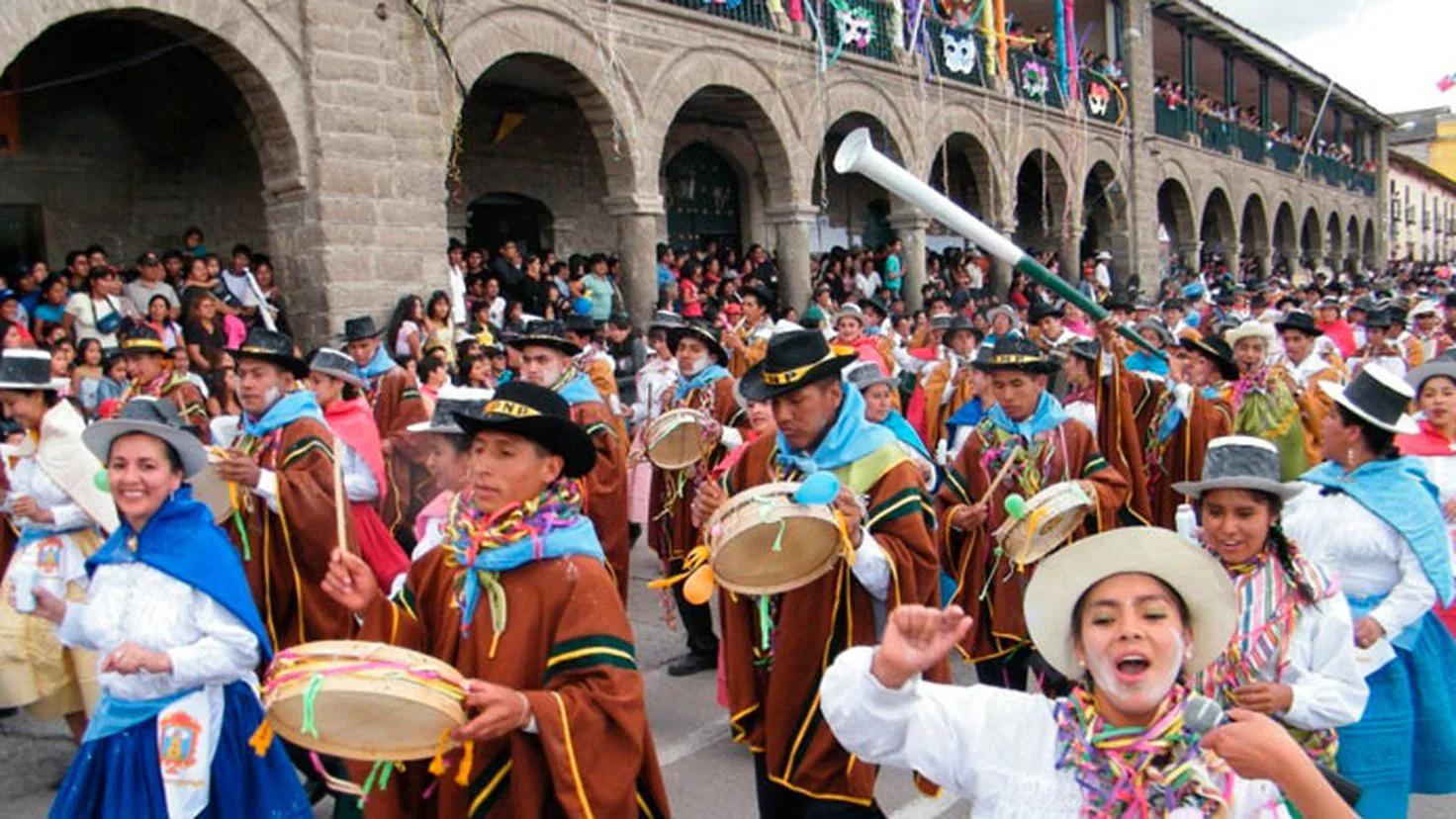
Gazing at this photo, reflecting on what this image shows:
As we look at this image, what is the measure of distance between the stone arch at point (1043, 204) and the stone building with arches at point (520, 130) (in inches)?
4.4

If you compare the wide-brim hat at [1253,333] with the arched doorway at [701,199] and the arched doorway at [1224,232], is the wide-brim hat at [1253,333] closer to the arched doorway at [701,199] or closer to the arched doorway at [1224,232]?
the arched doorway at [701,199]

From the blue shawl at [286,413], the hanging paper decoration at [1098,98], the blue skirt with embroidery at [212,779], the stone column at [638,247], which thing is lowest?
the blue skirt with embroidery at [212,779]

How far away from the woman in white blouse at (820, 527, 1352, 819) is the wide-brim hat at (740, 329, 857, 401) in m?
1.49

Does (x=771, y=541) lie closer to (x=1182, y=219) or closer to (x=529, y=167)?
(x=529, y=167)

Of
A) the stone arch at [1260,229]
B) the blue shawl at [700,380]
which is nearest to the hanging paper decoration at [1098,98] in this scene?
the stone arch at [1260,229]

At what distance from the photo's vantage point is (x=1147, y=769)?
2.22m

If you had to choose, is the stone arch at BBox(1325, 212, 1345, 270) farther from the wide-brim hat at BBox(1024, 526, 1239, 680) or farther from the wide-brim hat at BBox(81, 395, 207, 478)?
the wide-brim hat at BBox(81, 395, 207, 478)

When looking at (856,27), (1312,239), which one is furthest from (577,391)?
(1312,239)

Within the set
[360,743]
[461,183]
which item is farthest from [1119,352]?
[461,183]

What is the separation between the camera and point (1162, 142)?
97.6ft

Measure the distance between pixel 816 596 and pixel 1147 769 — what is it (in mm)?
1619

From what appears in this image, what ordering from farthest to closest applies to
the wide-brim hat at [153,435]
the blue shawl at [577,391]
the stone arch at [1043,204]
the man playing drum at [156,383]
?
1. the stone arch at [1043,204]
2. the man playing drum at [156,383]
3. the blue shawl at [577,391]
4. the wide-brim hat at [153,435]

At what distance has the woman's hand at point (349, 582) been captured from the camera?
116 inches

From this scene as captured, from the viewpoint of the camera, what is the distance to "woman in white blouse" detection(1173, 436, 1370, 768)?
10.3 ft
